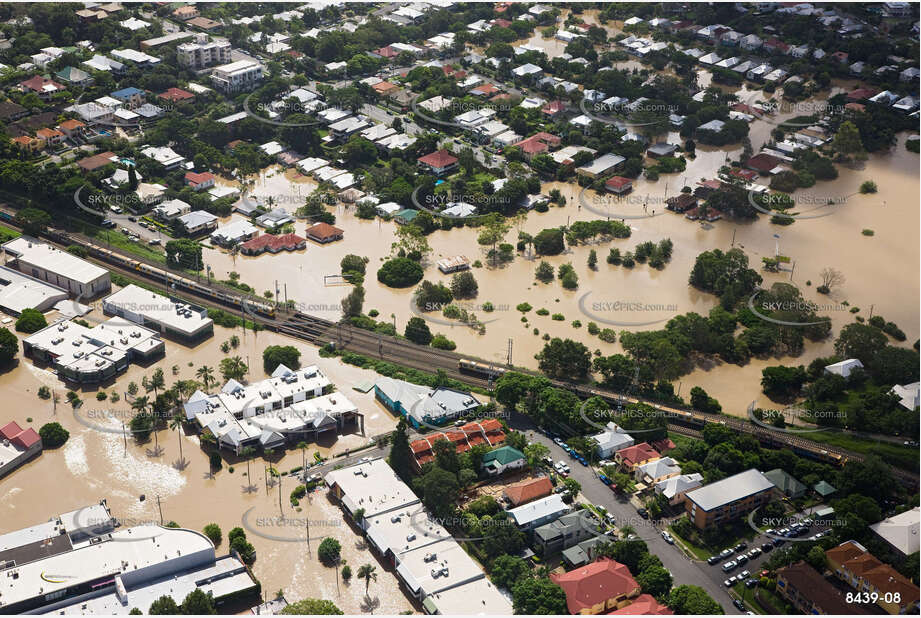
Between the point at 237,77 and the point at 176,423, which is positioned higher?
the point at 237,77

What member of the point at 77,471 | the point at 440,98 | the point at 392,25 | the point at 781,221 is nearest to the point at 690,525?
the point at 77,471

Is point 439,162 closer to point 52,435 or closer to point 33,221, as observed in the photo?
point 33,221

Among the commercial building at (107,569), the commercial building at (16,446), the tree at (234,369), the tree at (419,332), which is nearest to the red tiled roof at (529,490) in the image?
the commercial building at (107,569)

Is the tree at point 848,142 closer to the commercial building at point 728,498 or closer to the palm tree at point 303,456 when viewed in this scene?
the commercial building at point 728,498

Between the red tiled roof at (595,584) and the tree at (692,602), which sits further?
the red tiled roof at (595,584)

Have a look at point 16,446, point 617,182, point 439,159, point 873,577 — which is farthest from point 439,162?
point 873,577
